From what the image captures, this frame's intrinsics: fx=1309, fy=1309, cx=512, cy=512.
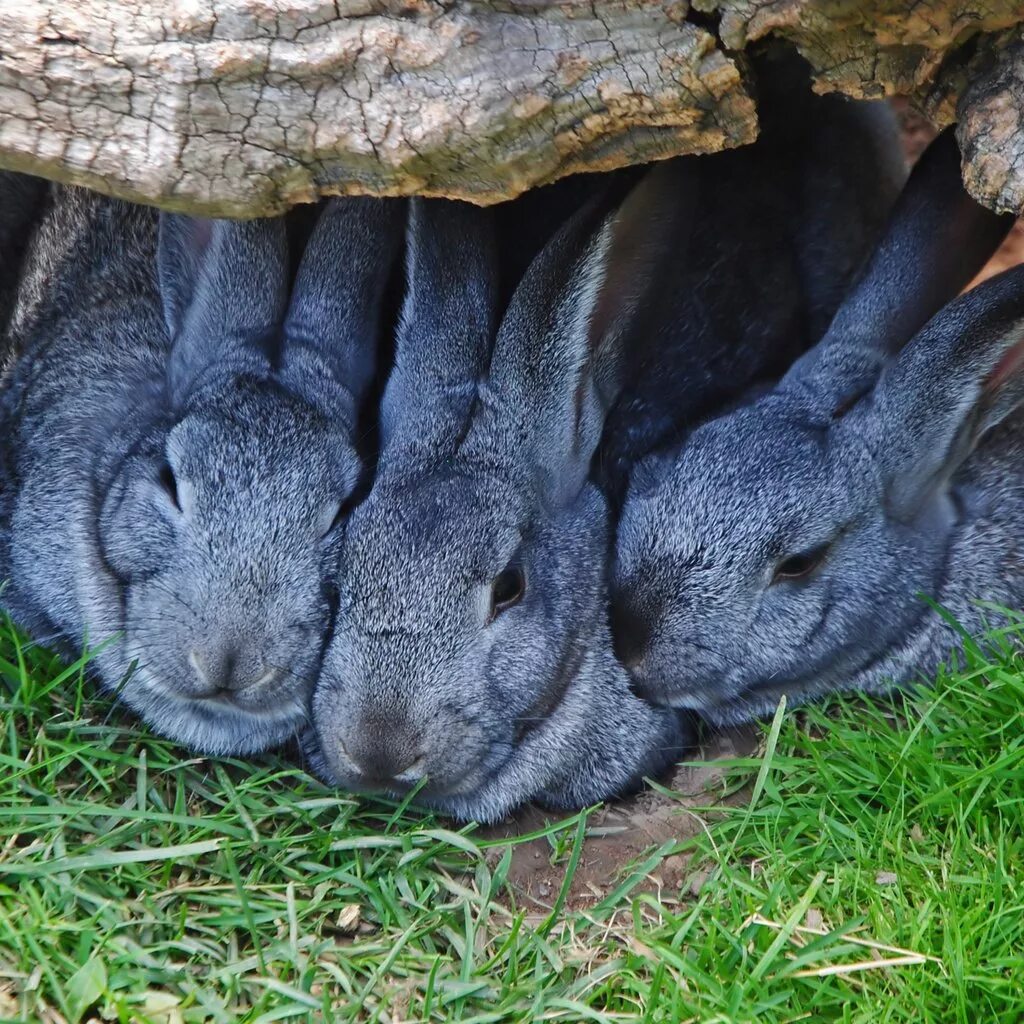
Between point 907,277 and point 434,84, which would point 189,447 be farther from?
point 907,277

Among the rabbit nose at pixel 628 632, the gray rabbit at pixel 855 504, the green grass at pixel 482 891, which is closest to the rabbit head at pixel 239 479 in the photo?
the green grass at pixel 482 891

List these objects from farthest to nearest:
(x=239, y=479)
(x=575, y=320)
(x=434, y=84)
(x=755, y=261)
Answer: (x=755, y=261) → (x=575, y=320) → (x=239, y=479) → (x=434, y=84)

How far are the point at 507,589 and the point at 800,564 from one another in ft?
2.78

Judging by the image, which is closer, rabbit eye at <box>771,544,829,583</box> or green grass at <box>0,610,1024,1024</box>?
green grass at <box>0,610,1024,1024</box>

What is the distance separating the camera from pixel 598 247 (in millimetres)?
3602

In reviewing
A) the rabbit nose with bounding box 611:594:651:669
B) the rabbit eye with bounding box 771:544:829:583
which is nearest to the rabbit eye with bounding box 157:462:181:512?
the rabbit nose with bounding box 611:594:651:669

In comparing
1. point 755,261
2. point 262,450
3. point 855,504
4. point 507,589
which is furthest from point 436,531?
point 755,261

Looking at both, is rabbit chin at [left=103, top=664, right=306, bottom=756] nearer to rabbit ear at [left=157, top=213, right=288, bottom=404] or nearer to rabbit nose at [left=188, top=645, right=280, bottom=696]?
rabbit nose at [left=188, top=645, right=280, bottom=696]

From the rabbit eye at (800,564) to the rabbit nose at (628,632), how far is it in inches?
15.6

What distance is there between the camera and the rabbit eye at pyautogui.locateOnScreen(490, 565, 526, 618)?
3.57m

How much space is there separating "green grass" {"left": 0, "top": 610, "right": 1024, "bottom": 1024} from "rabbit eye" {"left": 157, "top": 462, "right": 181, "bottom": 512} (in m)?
0.54

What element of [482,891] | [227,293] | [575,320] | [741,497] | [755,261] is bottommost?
[482,891]

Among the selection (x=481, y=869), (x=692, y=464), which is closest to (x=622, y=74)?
(x=692, y=464)

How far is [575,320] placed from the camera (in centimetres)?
371
